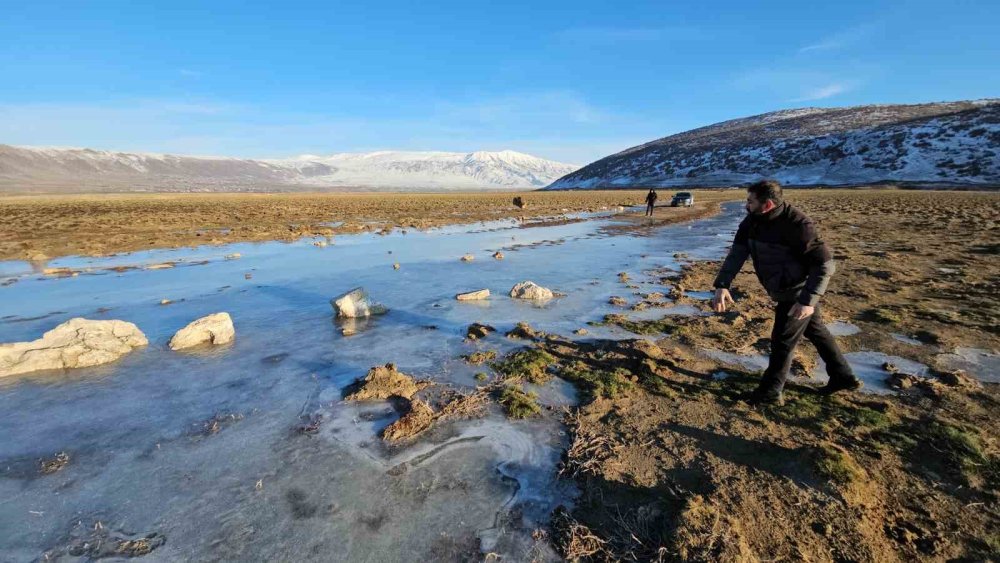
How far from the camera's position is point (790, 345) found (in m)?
4.47

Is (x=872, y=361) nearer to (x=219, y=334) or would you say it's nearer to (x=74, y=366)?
(x=219, y=334)

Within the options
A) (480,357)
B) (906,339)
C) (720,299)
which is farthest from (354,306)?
(906,339)

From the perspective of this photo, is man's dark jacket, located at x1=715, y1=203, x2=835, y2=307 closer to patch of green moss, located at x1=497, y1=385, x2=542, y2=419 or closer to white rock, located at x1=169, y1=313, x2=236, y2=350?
patch of green moss, located at x1=497, y1=385, x2=542, y2=419

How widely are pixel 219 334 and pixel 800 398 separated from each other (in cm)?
792

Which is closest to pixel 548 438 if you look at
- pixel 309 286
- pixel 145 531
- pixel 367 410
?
pixel 367 410

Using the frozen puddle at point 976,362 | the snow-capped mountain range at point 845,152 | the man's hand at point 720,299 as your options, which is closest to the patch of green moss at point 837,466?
the man's hand at point 720,299

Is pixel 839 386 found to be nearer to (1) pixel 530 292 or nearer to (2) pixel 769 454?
(2) pixel 769 454

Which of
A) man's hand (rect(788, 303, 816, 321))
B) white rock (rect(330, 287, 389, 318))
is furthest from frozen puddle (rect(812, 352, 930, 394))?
white rock (rect(330, 287, 389, 318))

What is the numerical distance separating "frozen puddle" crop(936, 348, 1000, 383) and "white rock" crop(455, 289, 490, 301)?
23.0 feet

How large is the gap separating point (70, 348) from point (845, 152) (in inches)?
4359

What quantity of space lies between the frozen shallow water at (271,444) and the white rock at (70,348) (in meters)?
0.22

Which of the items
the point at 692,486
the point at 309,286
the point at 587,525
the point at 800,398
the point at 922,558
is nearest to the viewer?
the point at 922,558

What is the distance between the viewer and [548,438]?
13.8 feet

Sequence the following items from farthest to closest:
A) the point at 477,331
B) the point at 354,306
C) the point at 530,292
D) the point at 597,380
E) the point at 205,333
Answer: the point at 530,292
the point at 354,306
the point at 477,331
the point at 205,333
the point at 597,380
